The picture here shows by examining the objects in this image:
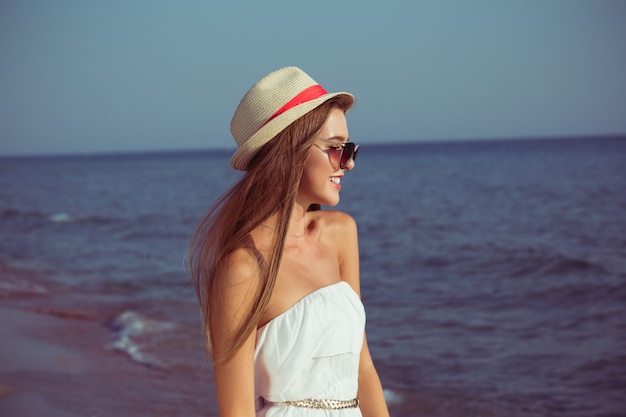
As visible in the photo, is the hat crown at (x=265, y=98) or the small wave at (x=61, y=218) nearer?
the hat crown at (x=265, y=98)

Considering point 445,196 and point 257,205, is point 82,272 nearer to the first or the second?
point 257,205

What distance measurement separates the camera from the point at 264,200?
93.7 inches

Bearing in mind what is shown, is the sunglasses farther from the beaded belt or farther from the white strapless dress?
the beaded belt

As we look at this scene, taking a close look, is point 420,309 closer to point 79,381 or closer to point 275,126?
point 79,381

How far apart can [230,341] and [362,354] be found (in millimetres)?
597

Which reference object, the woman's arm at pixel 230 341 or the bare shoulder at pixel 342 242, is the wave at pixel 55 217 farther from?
the woman's arm at pixel 230 341

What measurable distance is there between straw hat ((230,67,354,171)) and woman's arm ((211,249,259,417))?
0.38m

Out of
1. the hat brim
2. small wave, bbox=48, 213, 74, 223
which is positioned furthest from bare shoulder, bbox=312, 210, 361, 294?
small wave, bbox=48, 213, 74, 223

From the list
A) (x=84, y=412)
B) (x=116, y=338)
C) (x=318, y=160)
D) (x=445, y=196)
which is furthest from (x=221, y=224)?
(x=445, y=196)

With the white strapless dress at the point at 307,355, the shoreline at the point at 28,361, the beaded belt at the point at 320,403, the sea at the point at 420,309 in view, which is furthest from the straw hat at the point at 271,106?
the shoreline at the point at 28,361

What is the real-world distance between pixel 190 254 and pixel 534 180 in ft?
115

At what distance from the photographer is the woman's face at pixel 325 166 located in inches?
Result: 94.4

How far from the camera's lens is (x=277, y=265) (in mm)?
2270

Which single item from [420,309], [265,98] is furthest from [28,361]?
[265,98]
